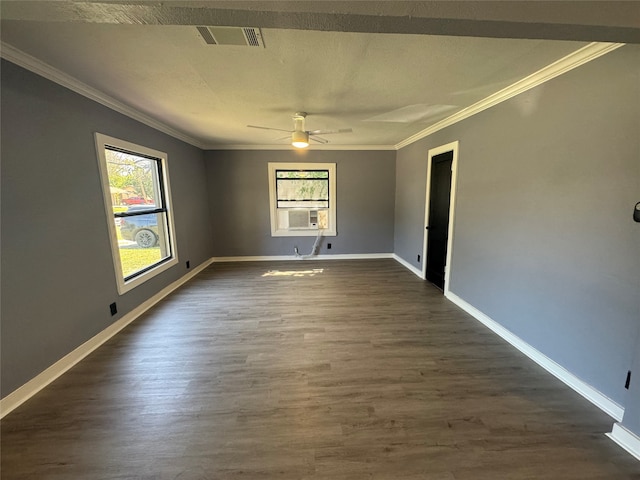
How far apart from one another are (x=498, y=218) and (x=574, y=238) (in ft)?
2.61

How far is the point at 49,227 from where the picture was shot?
2.06 meters

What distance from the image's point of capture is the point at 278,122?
354cm

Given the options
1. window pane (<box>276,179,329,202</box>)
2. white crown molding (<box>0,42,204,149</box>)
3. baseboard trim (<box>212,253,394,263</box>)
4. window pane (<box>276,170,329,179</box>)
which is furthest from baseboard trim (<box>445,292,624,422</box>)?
white crown molding (<box>0,42,204,149</box>)

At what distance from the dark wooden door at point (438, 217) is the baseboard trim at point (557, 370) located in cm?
99

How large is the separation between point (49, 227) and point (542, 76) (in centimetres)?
412

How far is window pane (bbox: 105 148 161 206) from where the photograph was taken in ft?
9.34

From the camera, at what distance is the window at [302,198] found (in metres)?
5.39

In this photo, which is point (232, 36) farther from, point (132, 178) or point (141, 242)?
point (141, 242)

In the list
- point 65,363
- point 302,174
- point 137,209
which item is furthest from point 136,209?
point 302,174

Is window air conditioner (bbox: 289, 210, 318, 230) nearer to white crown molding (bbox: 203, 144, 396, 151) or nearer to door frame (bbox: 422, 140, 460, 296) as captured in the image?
white crown molding (bbox: 203, 144, 396, 151)

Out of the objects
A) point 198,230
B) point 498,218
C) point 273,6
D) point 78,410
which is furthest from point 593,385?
point 198,230

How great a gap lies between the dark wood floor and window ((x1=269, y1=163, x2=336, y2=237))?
9.56 ft

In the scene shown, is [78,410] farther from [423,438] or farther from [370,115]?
[370,115]

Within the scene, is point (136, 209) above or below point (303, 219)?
above
